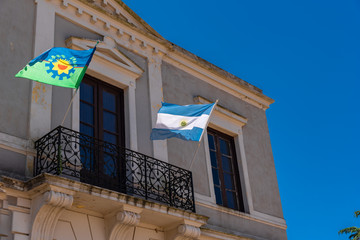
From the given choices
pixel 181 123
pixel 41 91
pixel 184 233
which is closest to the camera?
pixel 41 91

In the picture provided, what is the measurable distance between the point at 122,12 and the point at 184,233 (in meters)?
5.23

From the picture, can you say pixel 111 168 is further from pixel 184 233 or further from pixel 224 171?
pixel 224 171

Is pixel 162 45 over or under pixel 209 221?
over

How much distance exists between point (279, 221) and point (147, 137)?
4.38 meters

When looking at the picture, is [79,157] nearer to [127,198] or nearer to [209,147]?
[127,198]

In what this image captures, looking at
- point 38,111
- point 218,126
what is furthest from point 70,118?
point 218,126

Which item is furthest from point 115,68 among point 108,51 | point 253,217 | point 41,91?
point 253,217

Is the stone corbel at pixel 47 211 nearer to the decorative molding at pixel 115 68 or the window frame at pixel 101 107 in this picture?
the window frame at pixel 101 107

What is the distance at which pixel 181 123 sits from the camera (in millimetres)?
10047

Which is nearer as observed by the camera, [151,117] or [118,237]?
[118,237]

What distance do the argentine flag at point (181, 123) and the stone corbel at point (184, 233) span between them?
1.64 metres

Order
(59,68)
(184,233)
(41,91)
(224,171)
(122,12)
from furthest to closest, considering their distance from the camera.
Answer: (224,171), (122,12), (184,233), (41,91), (59,68)

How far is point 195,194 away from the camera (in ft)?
37.4

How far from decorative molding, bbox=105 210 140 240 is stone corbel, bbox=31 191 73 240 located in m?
1.05
